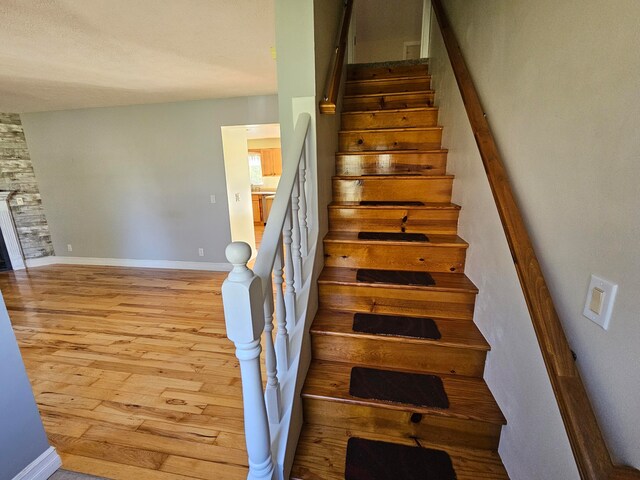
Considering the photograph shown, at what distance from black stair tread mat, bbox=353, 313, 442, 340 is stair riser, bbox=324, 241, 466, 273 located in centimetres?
33

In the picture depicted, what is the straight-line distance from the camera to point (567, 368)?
74cm

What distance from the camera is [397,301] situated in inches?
61.7

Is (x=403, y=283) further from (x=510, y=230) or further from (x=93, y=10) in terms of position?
(x=93, y=10)

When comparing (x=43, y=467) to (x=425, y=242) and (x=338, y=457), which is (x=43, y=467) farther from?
(x=425, y=242)

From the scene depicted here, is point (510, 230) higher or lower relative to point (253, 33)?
lower

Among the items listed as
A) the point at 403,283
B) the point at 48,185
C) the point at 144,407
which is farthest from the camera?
the point at 48,185

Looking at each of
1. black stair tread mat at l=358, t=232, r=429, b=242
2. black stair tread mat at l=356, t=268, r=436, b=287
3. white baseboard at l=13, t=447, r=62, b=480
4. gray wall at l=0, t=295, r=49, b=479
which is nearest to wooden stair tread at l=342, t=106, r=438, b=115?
black stair tread mat at l=358, t=232, r=429, b=242

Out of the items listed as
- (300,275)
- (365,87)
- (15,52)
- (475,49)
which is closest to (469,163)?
(475,49)

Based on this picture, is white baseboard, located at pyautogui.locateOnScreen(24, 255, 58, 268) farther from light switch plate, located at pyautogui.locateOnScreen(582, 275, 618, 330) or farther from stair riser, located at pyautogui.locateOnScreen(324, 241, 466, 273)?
light switch plate, located at pyautogui.locateOnScreen(582, 275, 618, 330)

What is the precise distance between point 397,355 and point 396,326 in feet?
0.44

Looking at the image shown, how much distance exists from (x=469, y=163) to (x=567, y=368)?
1142 mm

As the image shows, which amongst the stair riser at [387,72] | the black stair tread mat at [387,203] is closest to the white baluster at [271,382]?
the black stair tread mat at [387,203]

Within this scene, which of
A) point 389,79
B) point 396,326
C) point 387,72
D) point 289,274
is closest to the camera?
point 289,274

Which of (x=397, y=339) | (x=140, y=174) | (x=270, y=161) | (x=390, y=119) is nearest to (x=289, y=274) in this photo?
(x=397, y=339)
